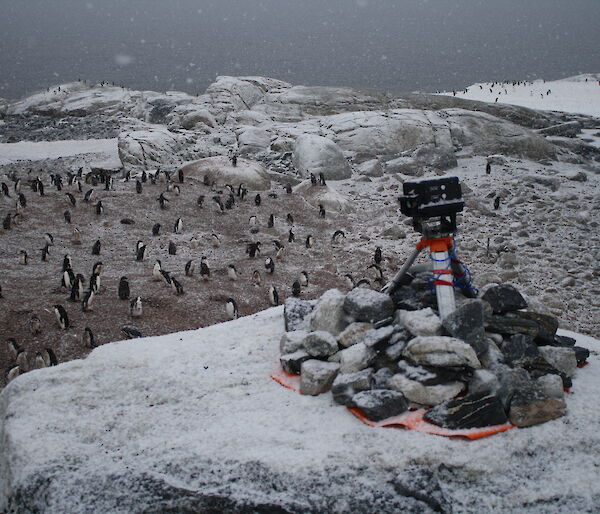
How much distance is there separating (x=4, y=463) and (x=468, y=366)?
3.45 m

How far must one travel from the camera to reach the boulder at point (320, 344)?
4727 millimetres

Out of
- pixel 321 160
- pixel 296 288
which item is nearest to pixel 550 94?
pixel 321 160

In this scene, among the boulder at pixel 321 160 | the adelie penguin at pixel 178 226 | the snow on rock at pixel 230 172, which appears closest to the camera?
the adelie penguin at pixel 178 226

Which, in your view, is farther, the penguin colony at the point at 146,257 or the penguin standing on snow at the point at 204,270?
the penguin standing on snow at the point at 204,270

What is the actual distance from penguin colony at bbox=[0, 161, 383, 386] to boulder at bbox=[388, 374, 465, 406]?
5794 mm

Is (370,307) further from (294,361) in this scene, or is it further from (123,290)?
(123,290)

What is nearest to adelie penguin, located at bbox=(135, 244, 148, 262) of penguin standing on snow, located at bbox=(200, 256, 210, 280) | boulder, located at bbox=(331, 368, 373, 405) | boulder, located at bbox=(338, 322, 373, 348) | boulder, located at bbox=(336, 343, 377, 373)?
penguin standing on snow, located at bbox=(200, 256, 210, 280)

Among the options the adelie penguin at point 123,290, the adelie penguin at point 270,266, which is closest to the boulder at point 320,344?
the adelie penguin at point 123,290

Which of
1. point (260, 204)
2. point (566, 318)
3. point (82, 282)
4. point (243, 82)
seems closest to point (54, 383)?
point (82, 282)

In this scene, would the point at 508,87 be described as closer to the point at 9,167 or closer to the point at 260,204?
the point at 260,204

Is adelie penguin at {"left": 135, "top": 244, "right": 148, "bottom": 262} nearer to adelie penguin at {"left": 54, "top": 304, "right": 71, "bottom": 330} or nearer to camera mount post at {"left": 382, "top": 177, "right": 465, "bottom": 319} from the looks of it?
adelie penguin at {"left": 54, "top": 304, "right": 71, "bottom": 330}

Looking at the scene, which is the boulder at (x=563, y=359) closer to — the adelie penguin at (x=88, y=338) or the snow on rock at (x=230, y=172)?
the adelie penguin at (x=88, y=338)

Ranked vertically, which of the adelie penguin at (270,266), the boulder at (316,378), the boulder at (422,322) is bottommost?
the adelie penguin at (270,266)

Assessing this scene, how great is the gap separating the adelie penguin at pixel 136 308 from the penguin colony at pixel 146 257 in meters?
0.02
